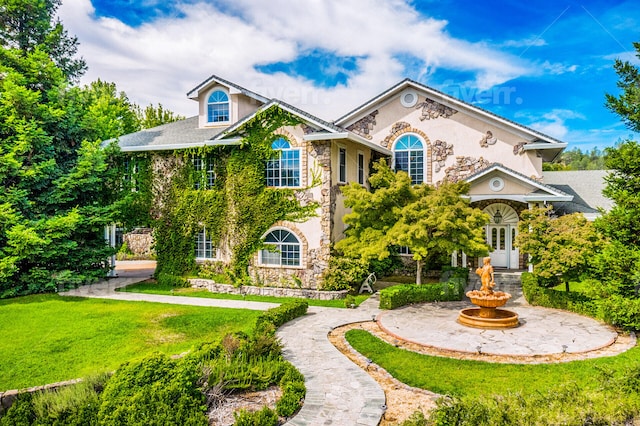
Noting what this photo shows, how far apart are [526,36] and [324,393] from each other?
494 inches

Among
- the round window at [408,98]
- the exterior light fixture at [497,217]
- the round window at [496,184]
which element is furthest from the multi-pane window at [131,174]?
Answer: the exterior light fixture at [497,217]

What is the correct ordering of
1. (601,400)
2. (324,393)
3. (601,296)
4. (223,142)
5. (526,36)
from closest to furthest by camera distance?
(601,400) → (324,393) → (601,296) → (526,36) → (223,142)

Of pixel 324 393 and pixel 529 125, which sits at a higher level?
pixel 529 125

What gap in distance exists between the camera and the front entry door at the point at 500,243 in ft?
72.0

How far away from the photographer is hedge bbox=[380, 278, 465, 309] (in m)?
15.0

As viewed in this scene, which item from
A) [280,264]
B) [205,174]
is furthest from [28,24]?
[280,264]

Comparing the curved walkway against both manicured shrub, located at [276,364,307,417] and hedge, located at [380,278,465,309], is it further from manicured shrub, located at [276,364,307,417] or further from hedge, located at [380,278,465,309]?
hedge, located at [380,278,465,309]

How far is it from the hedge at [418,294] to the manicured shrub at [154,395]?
9.05m

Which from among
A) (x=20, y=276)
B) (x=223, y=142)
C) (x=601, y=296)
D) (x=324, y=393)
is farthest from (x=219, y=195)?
(x=601, y=296)

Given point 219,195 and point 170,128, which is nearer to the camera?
point 219,195

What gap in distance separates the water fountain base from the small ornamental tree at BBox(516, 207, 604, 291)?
295 cm

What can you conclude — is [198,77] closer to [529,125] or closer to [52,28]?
[52,28]

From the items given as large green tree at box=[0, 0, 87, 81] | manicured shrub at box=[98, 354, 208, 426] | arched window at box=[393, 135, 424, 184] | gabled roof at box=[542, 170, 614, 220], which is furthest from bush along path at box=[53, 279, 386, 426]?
large green tree at box=[0, 0, 87, 81]

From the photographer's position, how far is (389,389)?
322 inches
